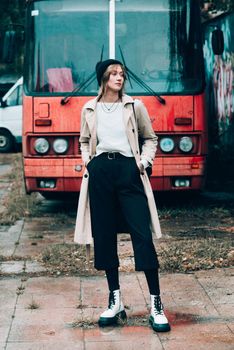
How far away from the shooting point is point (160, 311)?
6516mm

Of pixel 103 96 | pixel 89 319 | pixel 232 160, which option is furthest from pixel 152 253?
pixel 232 160

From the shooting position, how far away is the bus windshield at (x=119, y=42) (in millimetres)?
11742

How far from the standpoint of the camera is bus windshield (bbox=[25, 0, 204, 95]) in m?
11.7

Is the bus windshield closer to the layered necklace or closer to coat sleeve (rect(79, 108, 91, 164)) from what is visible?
coat sleeve (rect(79, 108, 91, 164))

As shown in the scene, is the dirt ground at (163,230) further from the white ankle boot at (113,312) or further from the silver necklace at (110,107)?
the silver necklace at (110,107)

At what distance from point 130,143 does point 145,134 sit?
9.4 inches

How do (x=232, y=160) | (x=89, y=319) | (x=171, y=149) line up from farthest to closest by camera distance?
(x=232, y=160)
(x=171, y=149)
(x=89, y=319)

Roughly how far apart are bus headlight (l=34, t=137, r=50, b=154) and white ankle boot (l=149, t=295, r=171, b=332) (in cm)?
532

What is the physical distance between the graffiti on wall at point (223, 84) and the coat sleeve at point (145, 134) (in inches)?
423

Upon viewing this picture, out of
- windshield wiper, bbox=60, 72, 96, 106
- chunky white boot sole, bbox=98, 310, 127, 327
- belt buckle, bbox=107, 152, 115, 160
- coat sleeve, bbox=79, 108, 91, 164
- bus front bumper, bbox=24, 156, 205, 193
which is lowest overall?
chunky white boot sole, bbox=98, 310, 127, 327

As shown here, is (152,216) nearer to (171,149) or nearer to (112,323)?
(112,323)

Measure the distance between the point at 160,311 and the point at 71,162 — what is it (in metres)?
5.28

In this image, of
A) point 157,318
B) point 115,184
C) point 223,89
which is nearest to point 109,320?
point 157,318

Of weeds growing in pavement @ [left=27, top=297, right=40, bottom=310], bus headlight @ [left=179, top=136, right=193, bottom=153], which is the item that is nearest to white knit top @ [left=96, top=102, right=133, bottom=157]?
weeds growing in pavement @ [left=27, top=297, right=40, bottom=310]
